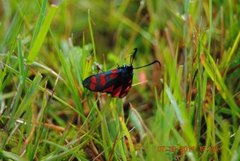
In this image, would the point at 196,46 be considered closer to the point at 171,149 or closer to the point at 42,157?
the point at 171,149

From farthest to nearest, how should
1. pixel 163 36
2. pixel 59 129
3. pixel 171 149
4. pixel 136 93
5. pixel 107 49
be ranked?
pixel 107 49, pixel 163 36, pixel 136 93, pixel 59 129, pixel 171 149

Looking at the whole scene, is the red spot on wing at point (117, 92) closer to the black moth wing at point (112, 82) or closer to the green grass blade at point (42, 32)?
the black moth wing at point (112, 82)

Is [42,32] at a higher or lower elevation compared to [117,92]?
higher

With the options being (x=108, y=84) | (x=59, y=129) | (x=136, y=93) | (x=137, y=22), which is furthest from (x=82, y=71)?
(x=137, y=22)

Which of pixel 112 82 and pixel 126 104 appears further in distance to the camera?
pixel 126 104

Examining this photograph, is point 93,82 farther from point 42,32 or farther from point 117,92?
point 42,32
